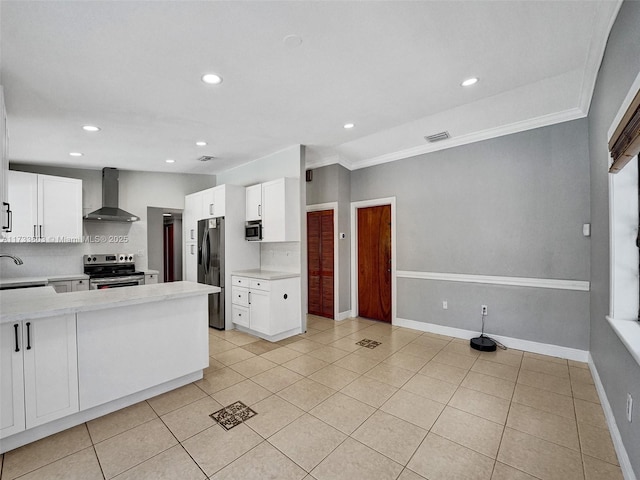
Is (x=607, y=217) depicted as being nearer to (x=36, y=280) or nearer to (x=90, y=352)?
(x=90, y=352)

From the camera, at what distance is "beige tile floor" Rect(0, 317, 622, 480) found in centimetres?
173

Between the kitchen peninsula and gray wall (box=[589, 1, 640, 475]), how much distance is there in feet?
10.3

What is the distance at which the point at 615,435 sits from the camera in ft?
6.28

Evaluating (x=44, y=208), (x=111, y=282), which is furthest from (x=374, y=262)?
(x=44, y=208)

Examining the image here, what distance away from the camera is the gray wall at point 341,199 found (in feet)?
16.4

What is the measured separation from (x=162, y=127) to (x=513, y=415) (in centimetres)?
A: 448

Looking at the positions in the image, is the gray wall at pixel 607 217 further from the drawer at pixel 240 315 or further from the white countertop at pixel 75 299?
the drawer at pixel 240 315

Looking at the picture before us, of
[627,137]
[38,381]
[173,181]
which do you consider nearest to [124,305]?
[38,381]

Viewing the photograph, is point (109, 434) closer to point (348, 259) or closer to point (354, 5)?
point (354, 5)

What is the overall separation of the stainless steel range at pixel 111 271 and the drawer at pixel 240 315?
1.80 m

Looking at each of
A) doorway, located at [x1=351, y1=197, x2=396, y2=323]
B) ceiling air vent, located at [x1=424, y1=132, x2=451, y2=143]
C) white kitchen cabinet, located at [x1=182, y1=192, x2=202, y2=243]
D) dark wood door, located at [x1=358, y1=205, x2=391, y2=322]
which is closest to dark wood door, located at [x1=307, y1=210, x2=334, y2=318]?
doorway, located at [x1=351, y1=197, x2=396, y2=323]

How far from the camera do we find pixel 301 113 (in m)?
3.20

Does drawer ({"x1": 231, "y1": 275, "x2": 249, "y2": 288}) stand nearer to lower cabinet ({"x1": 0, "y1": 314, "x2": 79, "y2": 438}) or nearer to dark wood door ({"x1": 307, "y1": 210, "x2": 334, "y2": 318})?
dark wood door ({"x1": 307, "y1": 210, "x2": 334, "y2": 318})

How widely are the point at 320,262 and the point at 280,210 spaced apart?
4.75 feet
